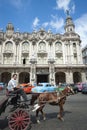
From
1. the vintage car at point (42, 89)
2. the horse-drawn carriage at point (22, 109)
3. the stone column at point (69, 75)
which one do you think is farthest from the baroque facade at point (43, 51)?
the horse-drawn carriage at point (22, 109)

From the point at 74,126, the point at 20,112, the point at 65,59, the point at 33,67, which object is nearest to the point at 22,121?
the point at 20,112

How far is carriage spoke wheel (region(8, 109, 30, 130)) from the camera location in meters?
4.95

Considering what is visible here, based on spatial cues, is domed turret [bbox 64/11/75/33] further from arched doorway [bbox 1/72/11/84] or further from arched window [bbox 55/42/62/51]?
arched doorway [bbox 1/72/11/84]

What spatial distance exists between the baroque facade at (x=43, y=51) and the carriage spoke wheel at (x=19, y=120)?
1266 inches

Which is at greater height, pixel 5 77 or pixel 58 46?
pixel 58 46

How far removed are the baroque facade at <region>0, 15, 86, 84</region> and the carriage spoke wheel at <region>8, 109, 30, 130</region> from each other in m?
32.2

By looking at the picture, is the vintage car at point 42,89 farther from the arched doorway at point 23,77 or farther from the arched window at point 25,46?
the arched window at point 25,46

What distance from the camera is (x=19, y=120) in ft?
16.4

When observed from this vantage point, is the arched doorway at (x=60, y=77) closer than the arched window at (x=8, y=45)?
Yes

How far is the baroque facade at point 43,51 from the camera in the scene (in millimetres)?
39000

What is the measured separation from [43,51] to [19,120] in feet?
122

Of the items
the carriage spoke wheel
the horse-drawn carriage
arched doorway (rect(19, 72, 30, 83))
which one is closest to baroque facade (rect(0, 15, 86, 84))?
arched doorway (rect(19, 72, 30, 83))

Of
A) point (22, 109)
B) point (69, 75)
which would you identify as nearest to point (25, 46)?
point (69, 75)

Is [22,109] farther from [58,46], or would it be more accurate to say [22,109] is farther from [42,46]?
[58,46]
